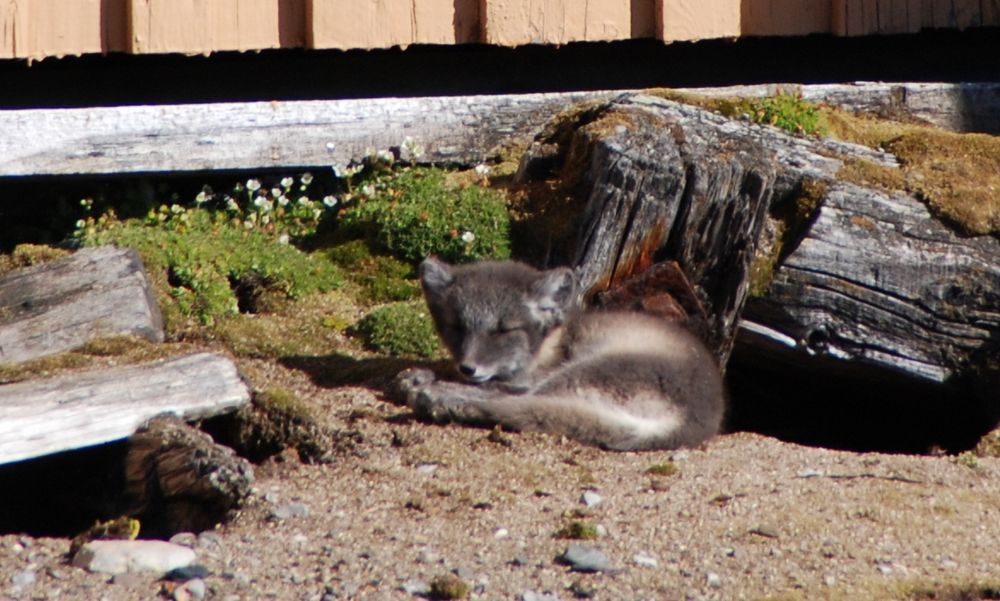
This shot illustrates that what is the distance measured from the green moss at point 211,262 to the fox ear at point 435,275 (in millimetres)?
886

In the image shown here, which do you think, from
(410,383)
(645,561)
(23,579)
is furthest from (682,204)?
(23,579)

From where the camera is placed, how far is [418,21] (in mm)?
7176

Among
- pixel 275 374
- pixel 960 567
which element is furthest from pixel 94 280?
pixel 960 567

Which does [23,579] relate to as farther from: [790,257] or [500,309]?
[790,257]

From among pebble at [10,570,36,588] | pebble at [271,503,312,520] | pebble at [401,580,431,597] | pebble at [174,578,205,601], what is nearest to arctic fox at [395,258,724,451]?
pebble at [271,503,312,520]

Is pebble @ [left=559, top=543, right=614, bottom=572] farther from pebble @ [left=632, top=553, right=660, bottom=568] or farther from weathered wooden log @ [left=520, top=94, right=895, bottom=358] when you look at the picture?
weathered wooden log @ [left=520, top=94, right=895, bottom=358]

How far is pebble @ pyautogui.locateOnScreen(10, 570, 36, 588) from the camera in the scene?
3.85 m

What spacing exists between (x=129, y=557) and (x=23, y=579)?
0.94ft

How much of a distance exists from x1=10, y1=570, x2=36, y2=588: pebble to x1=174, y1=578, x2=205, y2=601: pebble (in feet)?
1.39

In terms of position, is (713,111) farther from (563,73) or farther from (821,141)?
(563,73)

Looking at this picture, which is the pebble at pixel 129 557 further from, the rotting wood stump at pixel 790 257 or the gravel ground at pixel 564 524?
the rotting wood stump at pixel 790 257

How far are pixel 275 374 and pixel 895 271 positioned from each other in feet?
9.26

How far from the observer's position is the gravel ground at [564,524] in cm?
394

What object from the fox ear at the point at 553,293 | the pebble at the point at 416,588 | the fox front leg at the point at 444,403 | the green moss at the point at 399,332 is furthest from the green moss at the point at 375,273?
the pebble at the point at 416,588
